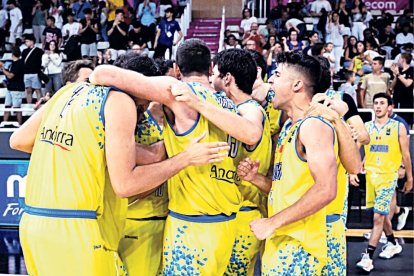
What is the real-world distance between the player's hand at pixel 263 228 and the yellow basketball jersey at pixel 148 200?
0.66m

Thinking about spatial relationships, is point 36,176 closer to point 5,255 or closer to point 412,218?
point 5,255

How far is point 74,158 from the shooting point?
3.70 meters

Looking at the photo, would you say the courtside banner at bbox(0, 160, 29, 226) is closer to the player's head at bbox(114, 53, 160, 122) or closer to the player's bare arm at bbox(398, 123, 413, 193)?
the player's bare arm at bbox(398, 123, 413, 193)

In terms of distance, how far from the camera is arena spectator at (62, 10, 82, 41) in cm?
1884

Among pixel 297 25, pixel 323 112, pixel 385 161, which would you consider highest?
pixel 323 112

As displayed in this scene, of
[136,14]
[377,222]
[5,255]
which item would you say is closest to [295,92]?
[377,222]

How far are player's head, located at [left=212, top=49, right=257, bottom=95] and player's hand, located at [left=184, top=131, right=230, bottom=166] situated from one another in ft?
2.30

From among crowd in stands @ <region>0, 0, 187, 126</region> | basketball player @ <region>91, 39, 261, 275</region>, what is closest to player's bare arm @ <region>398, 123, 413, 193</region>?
basketball player @ <region>91, 39, 261, 275</region>

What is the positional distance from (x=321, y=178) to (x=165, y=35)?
14.3m

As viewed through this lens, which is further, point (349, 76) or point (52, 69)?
Result: point (52, 69)

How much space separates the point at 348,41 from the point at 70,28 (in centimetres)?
735

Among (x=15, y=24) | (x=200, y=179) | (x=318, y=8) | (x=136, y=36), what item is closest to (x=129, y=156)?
(x=200, y=179)

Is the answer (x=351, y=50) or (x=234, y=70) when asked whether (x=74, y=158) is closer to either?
(x=234, y=70)

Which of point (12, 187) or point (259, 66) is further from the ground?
point (259, 66)
